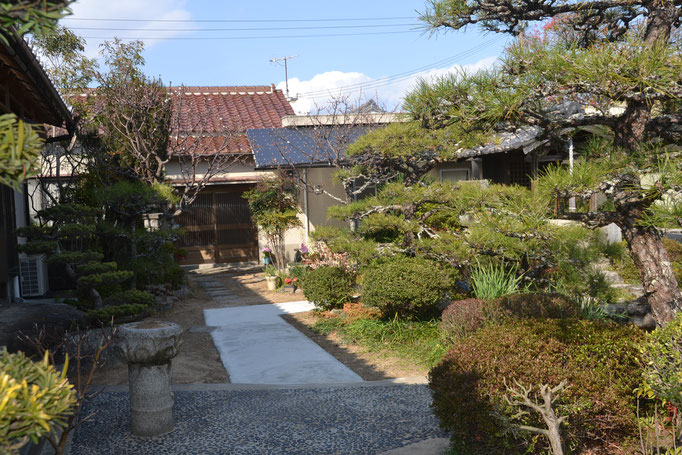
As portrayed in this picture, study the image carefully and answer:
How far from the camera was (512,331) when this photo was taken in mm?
4168

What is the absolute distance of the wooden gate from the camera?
616 inches

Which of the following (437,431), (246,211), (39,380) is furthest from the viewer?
(246,211)

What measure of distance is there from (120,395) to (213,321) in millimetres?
3679

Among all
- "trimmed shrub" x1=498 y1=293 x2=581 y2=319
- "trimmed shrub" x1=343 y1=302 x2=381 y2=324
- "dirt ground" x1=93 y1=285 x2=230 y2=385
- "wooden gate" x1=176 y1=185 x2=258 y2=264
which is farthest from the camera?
"wooden gate" x1=176 y1=185 x2=258 y2=264

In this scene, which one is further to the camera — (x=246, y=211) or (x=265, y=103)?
(x=265, y=103)

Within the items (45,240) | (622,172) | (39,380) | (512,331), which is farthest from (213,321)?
(39,380)

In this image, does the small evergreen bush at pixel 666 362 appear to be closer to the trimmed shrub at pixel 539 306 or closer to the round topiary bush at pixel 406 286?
the trimmed shrub at pixel 539 306

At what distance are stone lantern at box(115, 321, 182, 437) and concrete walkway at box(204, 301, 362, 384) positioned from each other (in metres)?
1.64

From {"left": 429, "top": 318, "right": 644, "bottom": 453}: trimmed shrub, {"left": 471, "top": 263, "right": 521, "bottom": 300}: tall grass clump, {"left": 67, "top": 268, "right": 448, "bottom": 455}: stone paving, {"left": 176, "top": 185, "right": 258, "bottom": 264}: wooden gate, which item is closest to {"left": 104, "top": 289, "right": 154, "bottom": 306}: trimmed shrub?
{"left": 67, "top": 268, "right": 448, "bottom": 455}: stone paving

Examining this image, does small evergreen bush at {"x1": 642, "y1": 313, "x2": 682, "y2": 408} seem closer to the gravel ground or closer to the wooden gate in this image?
the gravel ground

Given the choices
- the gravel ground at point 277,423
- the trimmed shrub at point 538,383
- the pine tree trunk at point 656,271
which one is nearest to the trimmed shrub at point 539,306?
the gravel ground at point 277,423

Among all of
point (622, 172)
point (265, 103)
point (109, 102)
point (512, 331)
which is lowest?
point (512, 331)

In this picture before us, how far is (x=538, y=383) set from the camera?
11.7ft

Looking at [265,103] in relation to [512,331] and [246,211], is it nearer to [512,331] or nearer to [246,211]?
[246,211]
